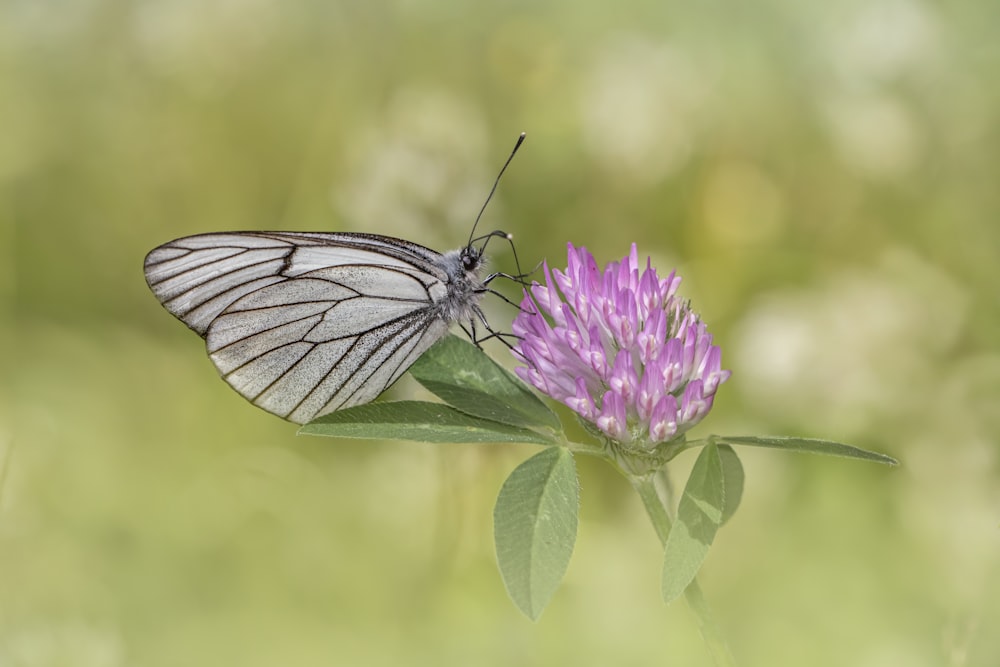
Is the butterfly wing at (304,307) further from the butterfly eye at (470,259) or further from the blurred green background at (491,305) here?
the blurred green background at (491,305)

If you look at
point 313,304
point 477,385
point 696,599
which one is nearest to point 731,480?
point 696,599

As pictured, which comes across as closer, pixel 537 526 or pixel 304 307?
pixel 537 526

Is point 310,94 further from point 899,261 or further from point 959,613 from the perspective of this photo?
point 959,613

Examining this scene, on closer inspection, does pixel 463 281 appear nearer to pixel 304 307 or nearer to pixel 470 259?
pixel 470 259

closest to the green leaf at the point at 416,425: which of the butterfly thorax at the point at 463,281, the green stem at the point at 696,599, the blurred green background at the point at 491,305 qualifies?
the green stem at the point at 696,599

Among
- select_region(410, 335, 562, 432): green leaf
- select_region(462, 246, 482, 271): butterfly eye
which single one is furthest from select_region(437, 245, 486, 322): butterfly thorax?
select_region(410, 335, 562, 432): green leaf

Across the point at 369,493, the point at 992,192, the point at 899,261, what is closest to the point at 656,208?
the point at 899,261
